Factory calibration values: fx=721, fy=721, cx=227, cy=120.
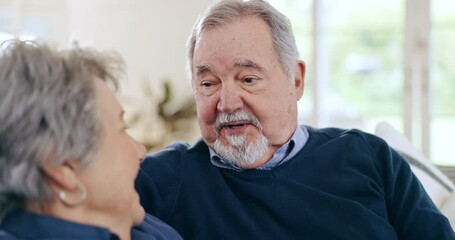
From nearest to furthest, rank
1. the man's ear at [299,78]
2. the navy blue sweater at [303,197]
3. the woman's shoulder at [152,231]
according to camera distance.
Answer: the woman's shoulder at [152,231] → the navy blue sweater at [303,197] → the man's ear at [299,78]

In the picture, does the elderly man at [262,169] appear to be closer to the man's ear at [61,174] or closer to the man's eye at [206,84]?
the man's eye at [206,84]

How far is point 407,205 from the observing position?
1827 mm

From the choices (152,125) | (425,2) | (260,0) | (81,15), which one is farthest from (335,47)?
(260,0)

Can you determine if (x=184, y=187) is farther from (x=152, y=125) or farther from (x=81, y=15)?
(x=81, y=15)

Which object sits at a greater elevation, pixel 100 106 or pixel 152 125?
pixel 100 106

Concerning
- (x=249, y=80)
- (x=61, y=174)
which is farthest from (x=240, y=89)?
(x=61, y=174)

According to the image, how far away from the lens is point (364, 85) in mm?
4770

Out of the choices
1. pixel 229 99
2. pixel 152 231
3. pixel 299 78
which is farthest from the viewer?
pixel 299 78

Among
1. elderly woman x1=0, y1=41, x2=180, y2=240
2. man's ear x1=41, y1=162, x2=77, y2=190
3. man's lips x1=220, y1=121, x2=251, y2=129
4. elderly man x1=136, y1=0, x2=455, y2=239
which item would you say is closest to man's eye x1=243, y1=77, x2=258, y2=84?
elderly man x1=136, y1=0, x2=455, y2=239

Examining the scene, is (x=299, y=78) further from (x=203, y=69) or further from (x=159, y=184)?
(x=159, y=184)

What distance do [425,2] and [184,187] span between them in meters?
2.95

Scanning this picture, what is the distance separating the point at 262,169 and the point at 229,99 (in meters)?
0.21

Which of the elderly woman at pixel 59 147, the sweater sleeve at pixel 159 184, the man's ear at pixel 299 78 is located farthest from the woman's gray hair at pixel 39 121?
the man's ear at pixel 299 78

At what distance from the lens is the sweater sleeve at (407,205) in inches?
70.9
